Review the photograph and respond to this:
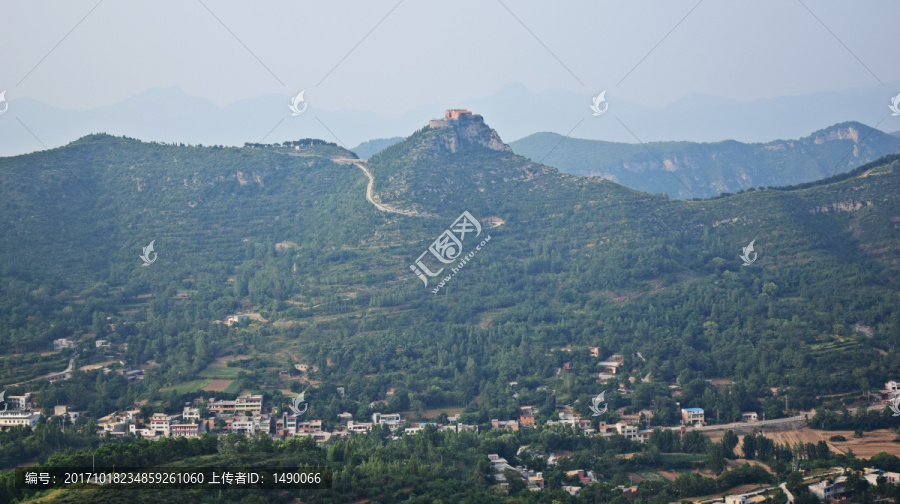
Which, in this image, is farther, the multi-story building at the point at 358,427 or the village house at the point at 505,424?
the multi-story building at the point at 358,427

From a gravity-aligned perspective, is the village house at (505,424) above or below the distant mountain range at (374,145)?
below

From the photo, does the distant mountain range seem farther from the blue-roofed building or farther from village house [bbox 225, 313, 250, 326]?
the blue-roofed building

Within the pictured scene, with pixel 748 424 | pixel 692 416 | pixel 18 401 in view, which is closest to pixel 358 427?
pixel 692 416

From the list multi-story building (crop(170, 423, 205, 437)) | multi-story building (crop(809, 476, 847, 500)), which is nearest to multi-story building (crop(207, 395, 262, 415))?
multi-story building (crop(170, 423, 205, 437))

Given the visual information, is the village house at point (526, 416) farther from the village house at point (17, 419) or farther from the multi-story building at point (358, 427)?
the village house at point (17, 419)

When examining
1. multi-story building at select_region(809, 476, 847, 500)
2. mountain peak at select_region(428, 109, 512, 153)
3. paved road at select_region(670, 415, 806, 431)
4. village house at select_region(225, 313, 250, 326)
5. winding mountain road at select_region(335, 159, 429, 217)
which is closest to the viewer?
multi-story building at select_region(809, 476, 847, 500)

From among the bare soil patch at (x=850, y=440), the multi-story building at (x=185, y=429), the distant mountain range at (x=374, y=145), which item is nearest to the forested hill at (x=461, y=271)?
the bare soil patch at (x=850, y=440)

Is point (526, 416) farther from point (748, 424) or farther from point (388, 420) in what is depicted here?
point (748, 424)
